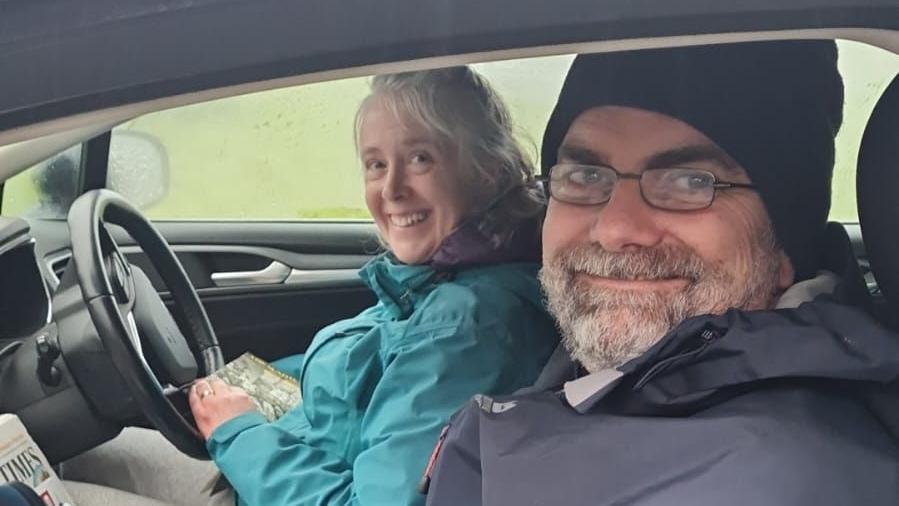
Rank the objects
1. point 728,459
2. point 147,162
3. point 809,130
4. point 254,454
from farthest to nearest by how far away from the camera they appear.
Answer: point 147,162 < point 254,454 < point 809,130 < point 728,459

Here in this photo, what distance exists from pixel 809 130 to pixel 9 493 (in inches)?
40.8

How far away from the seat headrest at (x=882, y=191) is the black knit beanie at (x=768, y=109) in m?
0.14

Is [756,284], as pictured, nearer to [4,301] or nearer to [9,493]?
[9,493]

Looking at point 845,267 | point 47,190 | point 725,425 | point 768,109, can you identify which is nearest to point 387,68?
point 725,425

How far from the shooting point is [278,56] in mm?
716

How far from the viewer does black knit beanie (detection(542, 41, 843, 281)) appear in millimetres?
1340

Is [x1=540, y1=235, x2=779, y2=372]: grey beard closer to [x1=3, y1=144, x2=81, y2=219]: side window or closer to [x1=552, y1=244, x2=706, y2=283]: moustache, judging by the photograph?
[x1=552, y1=244, x2=706, y2=283]: moustache

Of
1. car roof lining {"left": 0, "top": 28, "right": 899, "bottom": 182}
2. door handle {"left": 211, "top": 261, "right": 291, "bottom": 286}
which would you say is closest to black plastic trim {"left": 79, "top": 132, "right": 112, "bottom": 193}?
door handle {"left": 211, "top": 261, "right": 291, "bottom": 286}

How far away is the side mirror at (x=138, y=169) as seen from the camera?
114 inches

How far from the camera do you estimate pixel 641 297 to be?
1410 millimetres

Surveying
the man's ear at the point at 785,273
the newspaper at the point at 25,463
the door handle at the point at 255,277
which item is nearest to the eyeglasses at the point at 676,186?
the man's ear at the point at 785,273

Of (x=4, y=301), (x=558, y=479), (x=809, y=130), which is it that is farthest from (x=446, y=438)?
(x=4, y=301)

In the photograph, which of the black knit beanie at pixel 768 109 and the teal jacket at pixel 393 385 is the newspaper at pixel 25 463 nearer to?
the teal jacket at pixel 393 385

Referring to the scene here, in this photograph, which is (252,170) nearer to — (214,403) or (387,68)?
(214,403)
